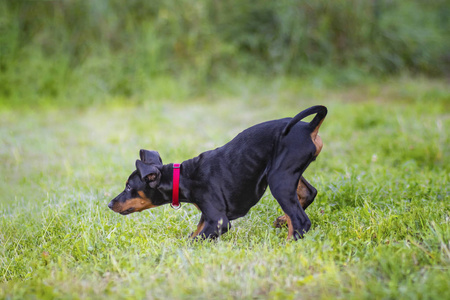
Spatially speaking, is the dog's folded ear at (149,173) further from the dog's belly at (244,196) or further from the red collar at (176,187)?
the dog's belly at (244,196)

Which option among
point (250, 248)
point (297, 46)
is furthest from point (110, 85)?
point (250, 248)

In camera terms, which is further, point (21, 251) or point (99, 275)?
point (21, 251)

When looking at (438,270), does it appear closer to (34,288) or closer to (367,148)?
(34,288)

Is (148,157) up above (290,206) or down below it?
above

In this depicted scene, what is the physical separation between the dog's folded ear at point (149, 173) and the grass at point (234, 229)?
38 centimetres

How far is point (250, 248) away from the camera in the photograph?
299 centimetres

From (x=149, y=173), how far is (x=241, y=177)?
2.23ft

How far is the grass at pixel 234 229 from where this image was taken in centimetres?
239

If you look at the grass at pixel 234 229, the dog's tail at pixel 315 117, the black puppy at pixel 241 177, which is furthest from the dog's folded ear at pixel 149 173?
the dog's tail at pixel 315 117

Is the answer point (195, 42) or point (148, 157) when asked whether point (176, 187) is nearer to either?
point (148, 157)

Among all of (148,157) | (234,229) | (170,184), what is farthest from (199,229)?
(148,157)

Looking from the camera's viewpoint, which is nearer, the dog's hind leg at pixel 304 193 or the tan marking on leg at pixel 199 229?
the tan marking on leg at pixel 199 229

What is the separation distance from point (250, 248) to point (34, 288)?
138 cm

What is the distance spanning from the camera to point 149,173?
3193 millimetres
